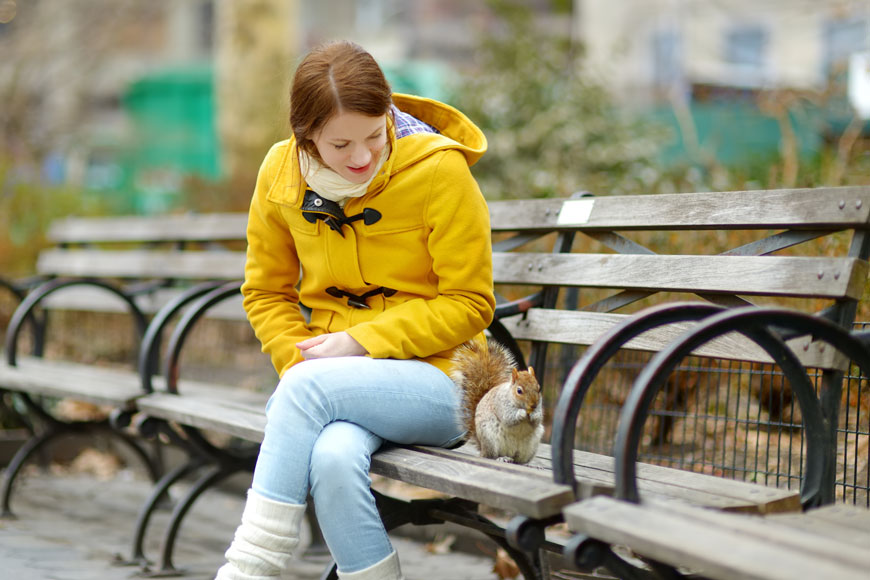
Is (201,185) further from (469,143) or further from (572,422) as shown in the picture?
(572,422)

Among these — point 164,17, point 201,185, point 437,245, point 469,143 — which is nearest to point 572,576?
point 437,245

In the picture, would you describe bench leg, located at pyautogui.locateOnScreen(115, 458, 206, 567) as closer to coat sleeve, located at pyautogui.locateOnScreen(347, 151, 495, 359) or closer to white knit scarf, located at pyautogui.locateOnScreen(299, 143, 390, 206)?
coat sleeve, located at pyautogui.locateOnScreen(347, 151, 495, 359)

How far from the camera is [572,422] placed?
203 cm

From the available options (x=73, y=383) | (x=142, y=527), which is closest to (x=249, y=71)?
(x=73, y=383)

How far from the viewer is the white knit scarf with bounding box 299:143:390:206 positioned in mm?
2607

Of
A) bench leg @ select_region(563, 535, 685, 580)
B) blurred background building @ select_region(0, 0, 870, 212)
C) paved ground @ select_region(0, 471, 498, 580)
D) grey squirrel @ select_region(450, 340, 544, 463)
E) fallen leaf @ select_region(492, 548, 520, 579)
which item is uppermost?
blurred background building @ select_region(0, 0, 870, 212)

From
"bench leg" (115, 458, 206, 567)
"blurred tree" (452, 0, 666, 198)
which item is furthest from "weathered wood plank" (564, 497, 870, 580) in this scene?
"blurred tree" (452, 0, 666, 198)

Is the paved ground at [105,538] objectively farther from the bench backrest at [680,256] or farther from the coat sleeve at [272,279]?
the coat sleeve at [272,279]

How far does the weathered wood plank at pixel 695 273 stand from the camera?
2412mm

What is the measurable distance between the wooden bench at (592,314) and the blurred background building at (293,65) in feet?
3.30

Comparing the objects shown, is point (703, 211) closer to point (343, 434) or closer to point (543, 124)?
point (343, 434)

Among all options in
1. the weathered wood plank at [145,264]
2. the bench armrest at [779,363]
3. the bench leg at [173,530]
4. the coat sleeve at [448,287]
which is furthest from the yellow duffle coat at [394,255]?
the weathered wood plank at [145,264]

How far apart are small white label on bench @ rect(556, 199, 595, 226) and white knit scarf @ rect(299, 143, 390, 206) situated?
0.86m

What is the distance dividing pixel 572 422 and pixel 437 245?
30.1 inches
